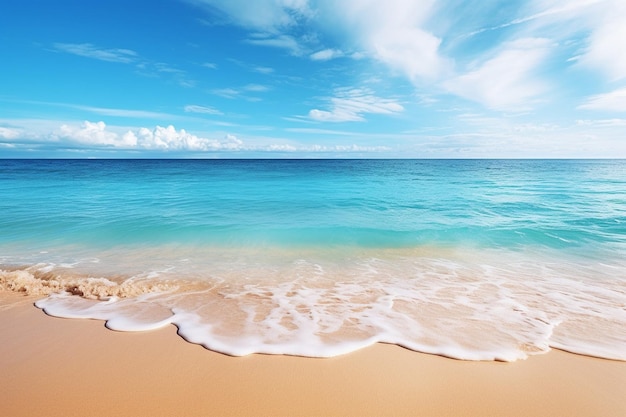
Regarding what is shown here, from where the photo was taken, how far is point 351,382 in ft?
11.3

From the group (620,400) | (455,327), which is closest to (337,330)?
(455,327)

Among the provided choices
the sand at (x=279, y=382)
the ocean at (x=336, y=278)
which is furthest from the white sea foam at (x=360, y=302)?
the sand at (x=279, y=382)

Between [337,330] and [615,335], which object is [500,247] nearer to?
[615,335]

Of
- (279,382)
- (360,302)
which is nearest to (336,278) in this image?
(360,302)

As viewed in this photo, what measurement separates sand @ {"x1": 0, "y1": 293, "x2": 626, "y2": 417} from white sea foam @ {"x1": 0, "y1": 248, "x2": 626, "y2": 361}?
0.93 ft

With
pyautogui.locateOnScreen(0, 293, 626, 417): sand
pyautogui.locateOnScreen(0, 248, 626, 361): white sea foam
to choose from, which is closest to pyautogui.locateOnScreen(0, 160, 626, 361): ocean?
pyautogui.locateOnScreen(0, 248, 626, 361): white sea foam

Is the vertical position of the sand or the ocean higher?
the sand

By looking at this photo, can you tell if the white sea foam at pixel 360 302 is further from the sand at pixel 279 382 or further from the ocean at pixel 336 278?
the sand at pixel 279 382

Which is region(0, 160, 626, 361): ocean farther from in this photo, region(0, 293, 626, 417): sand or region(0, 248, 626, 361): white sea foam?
region(0, 293, 626, 417): sand

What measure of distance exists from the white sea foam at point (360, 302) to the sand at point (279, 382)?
28 cm

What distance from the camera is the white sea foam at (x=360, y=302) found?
436 centimetres

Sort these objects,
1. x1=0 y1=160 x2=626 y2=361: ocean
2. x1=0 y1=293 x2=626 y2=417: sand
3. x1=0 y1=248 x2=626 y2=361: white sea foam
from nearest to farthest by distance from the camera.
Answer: x1=0 y1=293 x2=626 y2=417: sand < x1=0 y1=248 x2=626 y2=361: white sea foam < x1=0 y1=160 x2=626 y2=361: ocean

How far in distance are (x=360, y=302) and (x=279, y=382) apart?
2735 millimetres

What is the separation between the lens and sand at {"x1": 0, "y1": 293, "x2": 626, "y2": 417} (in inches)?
120
